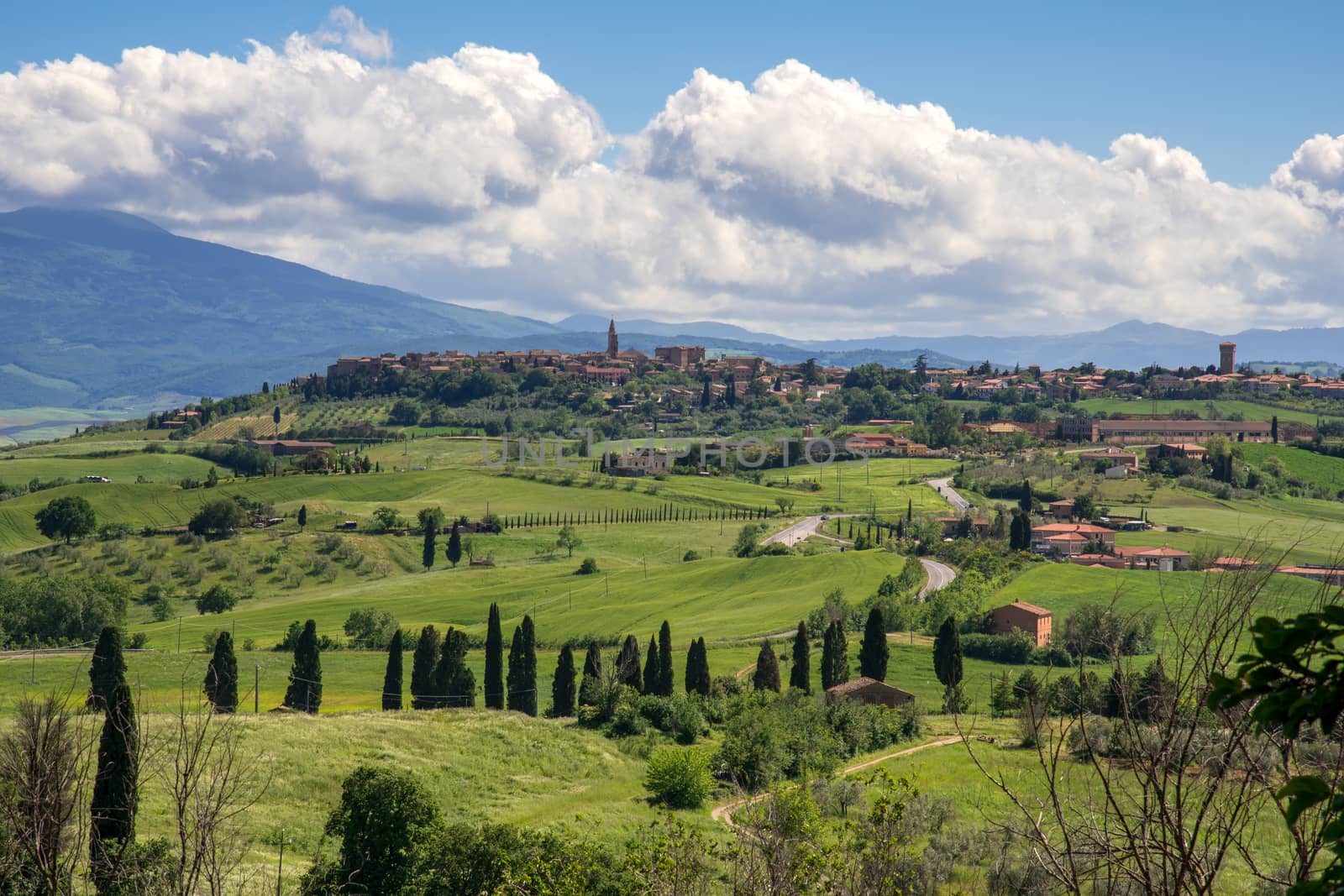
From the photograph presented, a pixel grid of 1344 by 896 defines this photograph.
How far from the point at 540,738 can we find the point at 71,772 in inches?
1298

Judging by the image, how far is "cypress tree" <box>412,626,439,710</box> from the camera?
64125 mm

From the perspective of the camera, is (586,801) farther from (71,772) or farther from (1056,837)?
(71,772)

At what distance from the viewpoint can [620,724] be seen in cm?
5638

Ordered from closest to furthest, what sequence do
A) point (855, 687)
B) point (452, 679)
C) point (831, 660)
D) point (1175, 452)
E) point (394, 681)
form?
1. point (855, 687)
2. point (394, 681)
3. point (452, 679)
4. point (831, 660)
5. point (1175, 452)

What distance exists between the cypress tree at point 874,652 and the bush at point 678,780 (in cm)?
2656

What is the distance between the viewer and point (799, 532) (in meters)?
125

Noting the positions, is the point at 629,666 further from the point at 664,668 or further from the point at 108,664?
the point at 108,664

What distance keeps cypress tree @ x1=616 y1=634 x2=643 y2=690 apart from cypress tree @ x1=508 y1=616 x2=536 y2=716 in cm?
483

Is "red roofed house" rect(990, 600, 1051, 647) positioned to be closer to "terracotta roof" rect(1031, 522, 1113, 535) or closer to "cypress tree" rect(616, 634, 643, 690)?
"cypress tree" rect(616, 634, 643, 690)

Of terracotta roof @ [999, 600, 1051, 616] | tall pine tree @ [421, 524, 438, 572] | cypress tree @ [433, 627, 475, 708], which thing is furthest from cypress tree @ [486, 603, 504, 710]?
tall pine tree @ [421, 524, 438, 572]

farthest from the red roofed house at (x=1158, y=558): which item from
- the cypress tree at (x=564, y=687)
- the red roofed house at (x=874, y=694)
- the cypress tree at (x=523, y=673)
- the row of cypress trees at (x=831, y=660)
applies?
the cypress tree at (x=523, y=673)

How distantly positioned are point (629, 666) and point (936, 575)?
141 ft

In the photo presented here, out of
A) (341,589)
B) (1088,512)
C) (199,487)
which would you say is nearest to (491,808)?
(341,589)

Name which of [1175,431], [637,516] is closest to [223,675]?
[637,516]
